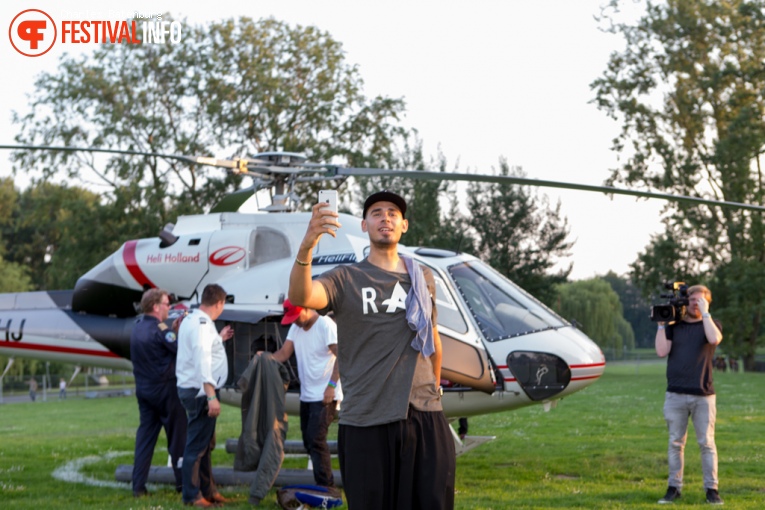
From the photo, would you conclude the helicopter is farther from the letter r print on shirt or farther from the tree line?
the tree line

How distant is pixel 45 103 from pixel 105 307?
2647 cm

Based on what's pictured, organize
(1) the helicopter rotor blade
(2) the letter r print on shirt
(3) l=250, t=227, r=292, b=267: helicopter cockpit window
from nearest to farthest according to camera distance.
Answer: (2) the letter r print on shirt
(1) the helicopter rotor blade
(3) l=250, t=227, r=292, b=267: helicopter cockpit window

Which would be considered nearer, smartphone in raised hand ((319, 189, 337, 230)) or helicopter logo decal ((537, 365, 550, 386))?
smartphone in raised hand ((319, 189, 337, 230))

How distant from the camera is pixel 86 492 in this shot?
8.79 metres

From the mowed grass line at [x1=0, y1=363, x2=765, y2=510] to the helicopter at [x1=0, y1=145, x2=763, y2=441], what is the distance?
99 cm

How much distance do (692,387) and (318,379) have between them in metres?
3.30

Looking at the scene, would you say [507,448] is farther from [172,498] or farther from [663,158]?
[663,158]

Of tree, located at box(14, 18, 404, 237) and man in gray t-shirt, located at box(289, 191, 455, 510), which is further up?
tree, located at box(14, 18, 404, 237)

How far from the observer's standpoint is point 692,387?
7746 millimetres

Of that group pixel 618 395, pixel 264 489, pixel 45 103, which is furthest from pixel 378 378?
pixel 45 103

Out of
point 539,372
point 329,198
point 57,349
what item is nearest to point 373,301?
point 329,198

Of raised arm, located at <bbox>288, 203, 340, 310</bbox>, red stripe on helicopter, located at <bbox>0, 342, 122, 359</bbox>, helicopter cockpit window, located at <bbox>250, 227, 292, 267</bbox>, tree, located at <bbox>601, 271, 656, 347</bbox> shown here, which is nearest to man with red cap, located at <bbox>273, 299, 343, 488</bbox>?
helicopter cockpit window, located at <bbox>250, 227, 292, 267</bbox>

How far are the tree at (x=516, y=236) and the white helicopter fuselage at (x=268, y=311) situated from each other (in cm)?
3024

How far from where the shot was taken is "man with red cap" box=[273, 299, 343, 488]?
778 cm
